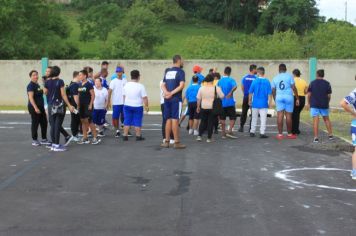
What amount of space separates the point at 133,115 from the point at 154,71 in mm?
13777

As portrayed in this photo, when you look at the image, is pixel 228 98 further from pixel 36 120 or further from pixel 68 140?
pixel 36 120

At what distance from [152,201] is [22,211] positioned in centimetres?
160

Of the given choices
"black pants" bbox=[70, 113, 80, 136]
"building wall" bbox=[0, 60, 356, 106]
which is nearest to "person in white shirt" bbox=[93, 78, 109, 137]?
"black pants" bbox=[70, 113, 80, 136]

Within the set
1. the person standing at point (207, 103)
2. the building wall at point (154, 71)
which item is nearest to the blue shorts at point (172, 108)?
the person standing at point (207, 103)

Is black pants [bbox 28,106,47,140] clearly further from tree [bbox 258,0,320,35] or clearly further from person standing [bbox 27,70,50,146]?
tree [bbox 258,0,320,35]

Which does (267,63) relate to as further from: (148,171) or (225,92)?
(148,171)

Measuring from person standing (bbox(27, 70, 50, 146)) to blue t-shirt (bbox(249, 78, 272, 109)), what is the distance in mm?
5054

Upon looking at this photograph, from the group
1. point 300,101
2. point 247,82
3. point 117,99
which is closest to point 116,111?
point 117,99

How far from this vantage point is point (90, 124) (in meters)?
12.2

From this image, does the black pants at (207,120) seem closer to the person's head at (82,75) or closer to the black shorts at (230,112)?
the black shorts at (230,112)

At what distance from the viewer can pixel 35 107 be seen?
11.6 meters

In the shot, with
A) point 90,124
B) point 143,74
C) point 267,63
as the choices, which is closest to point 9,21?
point 143,74

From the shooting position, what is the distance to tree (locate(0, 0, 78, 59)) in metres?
33.2

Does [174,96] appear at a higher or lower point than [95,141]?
higher
